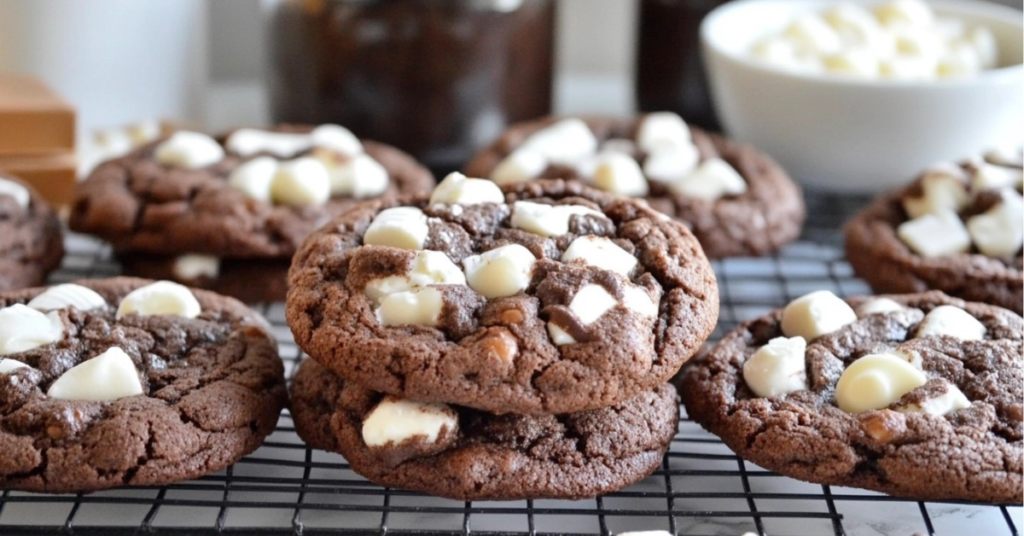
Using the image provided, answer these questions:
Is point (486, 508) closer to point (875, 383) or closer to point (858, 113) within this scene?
point (875, 383)

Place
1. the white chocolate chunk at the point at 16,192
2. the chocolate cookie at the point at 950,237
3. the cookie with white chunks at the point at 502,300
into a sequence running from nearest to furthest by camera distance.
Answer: the cookie with white chunks at the point at 502,300, the chocolate cookie at the point at 950,237, the white chocolate chunk at the point at 16,192

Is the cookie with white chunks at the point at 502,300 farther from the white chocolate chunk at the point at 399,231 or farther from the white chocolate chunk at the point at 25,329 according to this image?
the white chocolate chunk at the point at 25,329

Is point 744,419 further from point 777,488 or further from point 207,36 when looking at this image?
point 207,36

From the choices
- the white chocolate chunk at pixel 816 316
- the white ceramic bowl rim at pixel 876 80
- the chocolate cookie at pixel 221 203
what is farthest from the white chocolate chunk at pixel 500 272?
the white ceramic bowl rim at pixel 876 80

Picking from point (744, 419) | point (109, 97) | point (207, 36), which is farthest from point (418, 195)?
point (207, 36)

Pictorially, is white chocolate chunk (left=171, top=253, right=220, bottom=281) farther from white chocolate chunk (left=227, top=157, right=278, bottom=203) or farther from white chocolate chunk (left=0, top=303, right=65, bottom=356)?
white chocolate chunk (left=0, top=303, right=65, bottom=356)

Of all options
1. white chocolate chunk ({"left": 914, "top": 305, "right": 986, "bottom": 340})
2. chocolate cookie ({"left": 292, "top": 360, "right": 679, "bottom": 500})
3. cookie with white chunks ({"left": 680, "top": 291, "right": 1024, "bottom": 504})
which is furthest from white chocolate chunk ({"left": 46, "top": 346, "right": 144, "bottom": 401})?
white chocolate chunk ({"left": 914, "top": 305, "right": 986, "bottom": 340})
